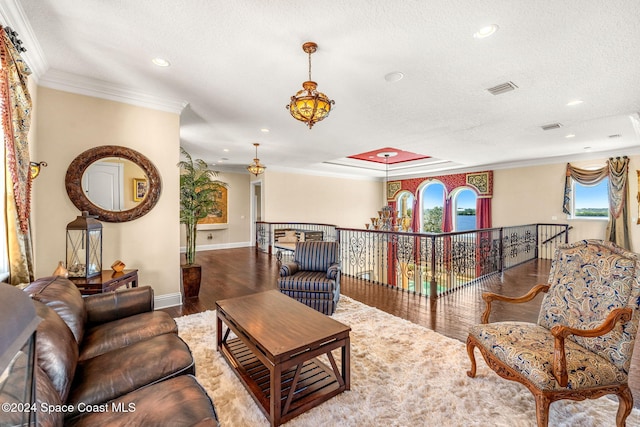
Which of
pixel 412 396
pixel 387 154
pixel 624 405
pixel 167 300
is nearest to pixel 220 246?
pixel 167 300

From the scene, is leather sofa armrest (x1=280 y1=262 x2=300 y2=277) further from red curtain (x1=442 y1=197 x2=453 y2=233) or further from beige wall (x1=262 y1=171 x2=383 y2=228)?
red curtain (x1=442 y1=197 x2=453 y2=233)

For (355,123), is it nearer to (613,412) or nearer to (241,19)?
(241,19)

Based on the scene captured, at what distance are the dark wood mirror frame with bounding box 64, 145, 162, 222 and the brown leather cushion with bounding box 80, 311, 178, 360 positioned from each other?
1.69m

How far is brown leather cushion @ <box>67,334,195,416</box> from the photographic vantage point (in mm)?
1436

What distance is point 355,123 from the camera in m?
4.64

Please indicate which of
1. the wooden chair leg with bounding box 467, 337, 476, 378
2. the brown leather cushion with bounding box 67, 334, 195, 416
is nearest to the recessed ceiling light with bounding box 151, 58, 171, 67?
the brown leather cushion with bounding box 67, 334, 195, 416

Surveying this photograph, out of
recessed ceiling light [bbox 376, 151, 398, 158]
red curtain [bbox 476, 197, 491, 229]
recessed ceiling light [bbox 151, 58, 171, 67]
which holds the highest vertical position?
recessed ceiling light [bbox 376, 151, 398, 158]

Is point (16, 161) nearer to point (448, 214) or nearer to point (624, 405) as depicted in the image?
point (624, 405)

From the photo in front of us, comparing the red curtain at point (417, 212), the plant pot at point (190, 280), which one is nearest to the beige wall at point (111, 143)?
the plant pot at point (190, 280)

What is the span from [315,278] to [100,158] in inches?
119

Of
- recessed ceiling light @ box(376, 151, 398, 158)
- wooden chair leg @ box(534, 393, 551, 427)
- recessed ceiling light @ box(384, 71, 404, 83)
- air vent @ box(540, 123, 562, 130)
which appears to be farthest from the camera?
recessed ceiling light @ box(376, 151, 398, 158)

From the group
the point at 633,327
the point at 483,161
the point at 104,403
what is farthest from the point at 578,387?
the point at 483,161

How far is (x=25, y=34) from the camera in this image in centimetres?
230

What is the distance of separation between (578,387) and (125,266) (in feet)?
14.5
